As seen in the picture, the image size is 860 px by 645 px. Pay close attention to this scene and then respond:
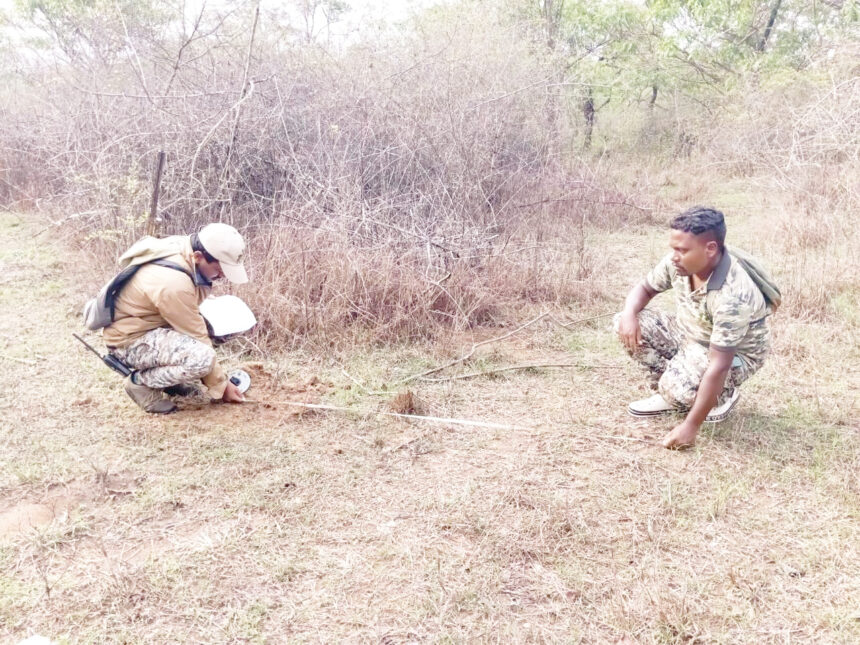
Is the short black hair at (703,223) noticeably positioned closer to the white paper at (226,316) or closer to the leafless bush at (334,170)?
the leafless bush at (334,170)

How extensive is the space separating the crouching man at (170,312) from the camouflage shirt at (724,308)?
80.1 inches

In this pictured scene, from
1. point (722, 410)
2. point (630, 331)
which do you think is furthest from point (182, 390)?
point (722, 410)

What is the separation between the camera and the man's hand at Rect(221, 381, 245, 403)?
10.8 ft

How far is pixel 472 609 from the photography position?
2035 mm

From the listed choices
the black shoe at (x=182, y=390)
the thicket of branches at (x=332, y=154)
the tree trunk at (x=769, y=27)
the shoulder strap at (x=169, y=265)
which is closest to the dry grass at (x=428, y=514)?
the black shoe at (x=182, y=390)

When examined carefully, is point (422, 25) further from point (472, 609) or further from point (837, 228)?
point (472, 609)

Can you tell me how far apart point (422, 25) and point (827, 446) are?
264 inches

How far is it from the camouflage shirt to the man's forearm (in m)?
0.11

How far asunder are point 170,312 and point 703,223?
235cm

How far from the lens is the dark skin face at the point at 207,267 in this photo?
2934mm

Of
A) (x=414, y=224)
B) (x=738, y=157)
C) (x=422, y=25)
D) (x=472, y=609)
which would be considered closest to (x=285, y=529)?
(x=472, y=609)

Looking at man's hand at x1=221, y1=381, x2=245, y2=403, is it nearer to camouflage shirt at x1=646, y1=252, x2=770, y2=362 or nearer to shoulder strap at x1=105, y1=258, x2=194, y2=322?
shoulder strap at x1=105, y1=258, x2=194, y2=322

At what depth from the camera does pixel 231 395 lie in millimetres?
3293

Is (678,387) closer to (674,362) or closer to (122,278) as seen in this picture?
(674,362)
